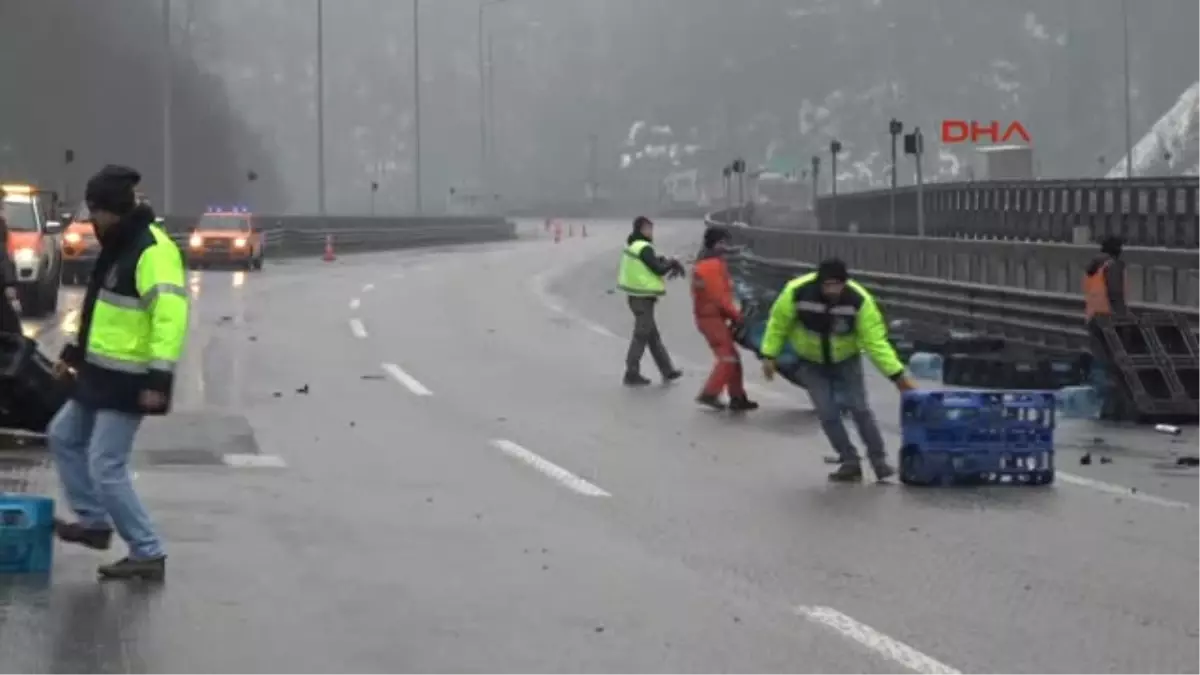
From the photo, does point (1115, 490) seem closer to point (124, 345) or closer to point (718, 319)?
point (718, 319)

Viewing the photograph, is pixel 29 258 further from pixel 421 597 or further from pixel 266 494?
pixel 421 597

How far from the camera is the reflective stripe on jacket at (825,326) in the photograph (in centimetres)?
1442

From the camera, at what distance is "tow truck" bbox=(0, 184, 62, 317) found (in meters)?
31.1

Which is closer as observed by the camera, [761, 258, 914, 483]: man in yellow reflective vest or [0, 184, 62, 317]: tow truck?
[761, 258, 914, 483]: man in yellow reflective vest

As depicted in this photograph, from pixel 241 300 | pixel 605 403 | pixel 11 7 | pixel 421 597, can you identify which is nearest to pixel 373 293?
pixel 241 300

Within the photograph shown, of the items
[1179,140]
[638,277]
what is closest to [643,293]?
[638,277]

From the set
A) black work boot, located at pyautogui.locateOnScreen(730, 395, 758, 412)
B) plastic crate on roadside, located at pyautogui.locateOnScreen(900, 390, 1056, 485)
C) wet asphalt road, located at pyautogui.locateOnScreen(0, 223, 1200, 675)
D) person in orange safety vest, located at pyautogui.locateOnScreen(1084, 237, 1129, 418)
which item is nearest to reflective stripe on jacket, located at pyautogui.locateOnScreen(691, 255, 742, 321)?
black work boot, located at pyautogui.locateOnScreen(730, 395, 758, 412)

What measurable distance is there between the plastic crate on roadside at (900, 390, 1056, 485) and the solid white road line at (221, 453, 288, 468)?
4.07 m

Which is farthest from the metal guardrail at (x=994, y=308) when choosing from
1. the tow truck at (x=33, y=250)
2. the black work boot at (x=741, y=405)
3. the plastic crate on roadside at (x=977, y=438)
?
the tow truck at (x=33, y=250)

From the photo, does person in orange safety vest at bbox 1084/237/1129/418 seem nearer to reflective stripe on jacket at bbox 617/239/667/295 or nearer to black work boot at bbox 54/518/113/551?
reflective stripe on jacket at bbox 617/239/667/295

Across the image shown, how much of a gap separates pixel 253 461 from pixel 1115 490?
18.2ft

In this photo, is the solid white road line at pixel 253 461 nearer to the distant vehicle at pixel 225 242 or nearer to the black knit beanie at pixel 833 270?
the black knit beanie at pixel 833 270

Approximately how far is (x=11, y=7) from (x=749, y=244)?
4043cm

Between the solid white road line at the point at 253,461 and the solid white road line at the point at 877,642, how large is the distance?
240 inches
